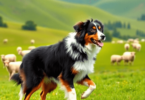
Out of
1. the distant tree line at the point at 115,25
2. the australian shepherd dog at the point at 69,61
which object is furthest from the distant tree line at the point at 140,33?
the australian shepherd dog at the point at 69,61

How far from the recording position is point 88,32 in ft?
17.4

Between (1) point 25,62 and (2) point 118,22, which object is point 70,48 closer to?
(1) point 25,62

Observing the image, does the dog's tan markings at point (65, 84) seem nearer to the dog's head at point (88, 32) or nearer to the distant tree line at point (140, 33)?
the dog's head at point (88, 32)

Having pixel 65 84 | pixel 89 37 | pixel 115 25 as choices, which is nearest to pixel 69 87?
pixel 65 84

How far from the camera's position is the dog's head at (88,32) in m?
5.26

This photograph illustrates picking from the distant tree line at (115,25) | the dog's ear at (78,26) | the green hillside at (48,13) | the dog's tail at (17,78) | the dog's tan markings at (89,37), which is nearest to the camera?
the dog's tan markings at (89,37)

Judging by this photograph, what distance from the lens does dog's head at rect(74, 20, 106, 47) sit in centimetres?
526

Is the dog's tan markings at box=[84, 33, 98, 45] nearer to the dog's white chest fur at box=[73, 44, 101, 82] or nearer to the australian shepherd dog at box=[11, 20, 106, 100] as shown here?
the australian shepherd dog at box=[11, 20, 106, 100]

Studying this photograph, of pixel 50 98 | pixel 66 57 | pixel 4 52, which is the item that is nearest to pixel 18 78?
pixel 50 98

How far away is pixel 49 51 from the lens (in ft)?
20.1

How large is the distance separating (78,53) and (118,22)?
18627cm

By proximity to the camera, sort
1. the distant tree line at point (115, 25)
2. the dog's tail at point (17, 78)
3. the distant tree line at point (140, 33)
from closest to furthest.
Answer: the dog's tail at point (17, 78) < the distant tree line at point (140, 33) < the distant tree line at point (115, 25)

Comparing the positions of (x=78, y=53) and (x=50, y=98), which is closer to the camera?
(x=78, y=53)

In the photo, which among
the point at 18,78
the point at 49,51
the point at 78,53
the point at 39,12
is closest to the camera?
the point at 78,53
